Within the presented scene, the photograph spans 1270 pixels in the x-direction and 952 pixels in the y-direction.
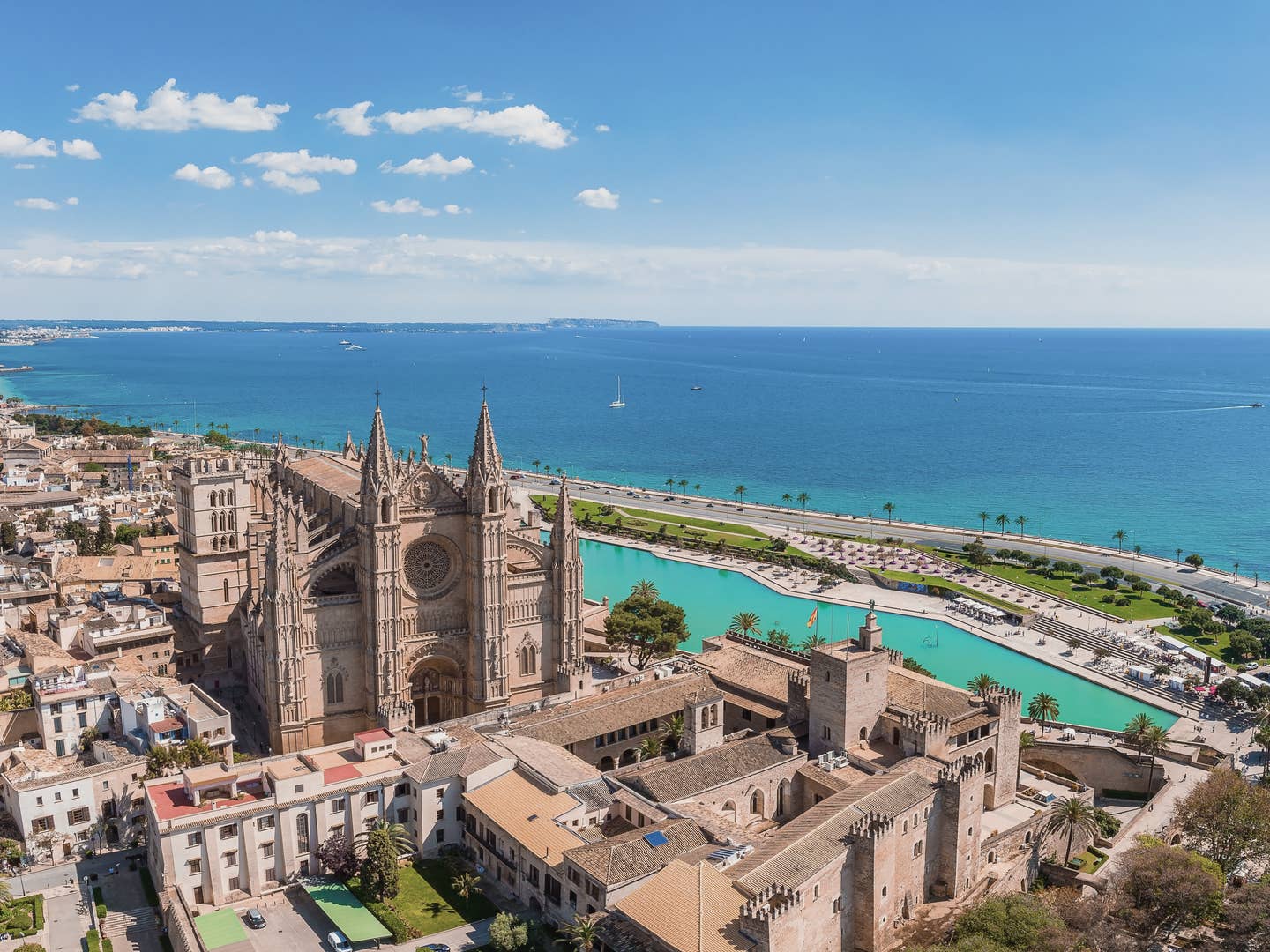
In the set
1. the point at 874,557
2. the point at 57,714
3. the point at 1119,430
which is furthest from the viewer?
the point at 1119,430

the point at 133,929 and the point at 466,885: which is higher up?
the point at 466,885

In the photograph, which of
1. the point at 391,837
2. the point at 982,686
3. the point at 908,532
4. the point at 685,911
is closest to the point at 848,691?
the point at 982,686

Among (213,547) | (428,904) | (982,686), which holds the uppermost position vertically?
(213,547)

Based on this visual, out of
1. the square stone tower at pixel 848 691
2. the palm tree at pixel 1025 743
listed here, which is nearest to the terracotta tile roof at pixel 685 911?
the square stone tower at pixel 848 691

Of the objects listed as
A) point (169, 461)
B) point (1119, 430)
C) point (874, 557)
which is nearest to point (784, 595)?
point (874, 557)

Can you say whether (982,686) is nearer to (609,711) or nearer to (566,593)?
(609,711)

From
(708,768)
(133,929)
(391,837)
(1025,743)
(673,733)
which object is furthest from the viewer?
(1025,743)

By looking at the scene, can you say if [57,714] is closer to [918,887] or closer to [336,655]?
[336,655]
